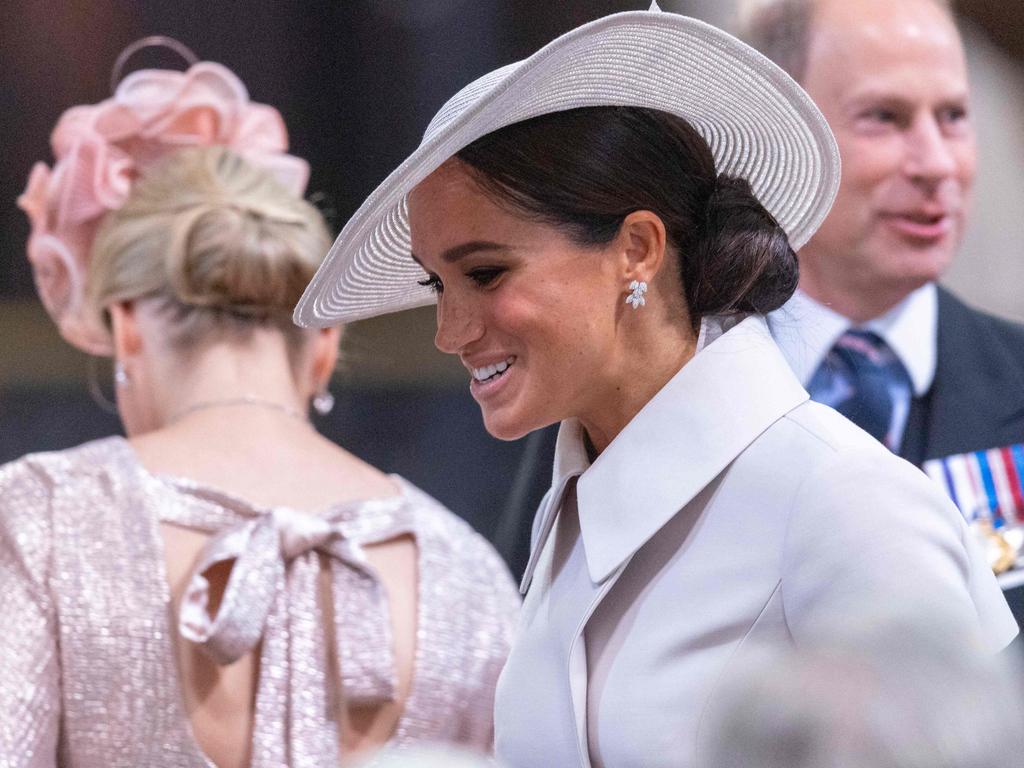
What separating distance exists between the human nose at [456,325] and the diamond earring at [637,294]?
0.12 meters

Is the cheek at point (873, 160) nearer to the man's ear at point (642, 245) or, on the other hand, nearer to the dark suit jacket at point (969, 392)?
the dark suit jacket at point (969, 392)

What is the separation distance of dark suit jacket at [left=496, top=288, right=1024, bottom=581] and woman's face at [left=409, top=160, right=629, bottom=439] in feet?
2.92

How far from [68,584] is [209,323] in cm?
41

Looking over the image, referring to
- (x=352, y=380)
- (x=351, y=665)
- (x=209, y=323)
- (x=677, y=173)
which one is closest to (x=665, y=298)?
(x=677, y=173)

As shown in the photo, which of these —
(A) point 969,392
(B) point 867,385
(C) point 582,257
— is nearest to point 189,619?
(C) point 582,257

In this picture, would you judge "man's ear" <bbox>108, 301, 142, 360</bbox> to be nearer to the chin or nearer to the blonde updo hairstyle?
the blonde updo hairstyle

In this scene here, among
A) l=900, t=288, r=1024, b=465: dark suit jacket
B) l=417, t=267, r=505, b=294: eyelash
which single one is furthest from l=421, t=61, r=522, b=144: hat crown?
l=900, t=288, r=1024, b=465: dark suit jacket

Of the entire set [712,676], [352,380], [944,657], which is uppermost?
[944,657]

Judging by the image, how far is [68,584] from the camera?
1581 millimetres

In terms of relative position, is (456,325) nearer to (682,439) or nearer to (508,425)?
(508,425)

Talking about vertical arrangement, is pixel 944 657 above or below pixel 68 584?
above

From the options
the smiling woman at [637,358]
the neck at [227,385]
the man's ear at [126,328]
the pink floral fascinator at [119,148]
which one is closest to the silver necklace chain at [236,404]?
the neck at [227,385]

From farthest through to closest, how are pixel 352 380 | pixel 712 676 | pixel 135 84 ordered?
1. pixel 352 380
2. pixel 135 84
3. pixel 712 676

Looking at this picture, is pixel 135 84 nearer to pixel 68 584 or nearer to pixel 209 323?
pixel 209 323
